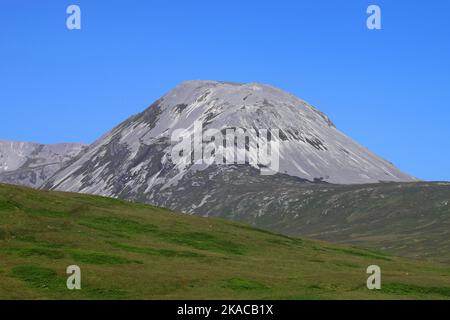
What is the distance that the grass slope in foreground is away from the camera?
Answer: 7762cm

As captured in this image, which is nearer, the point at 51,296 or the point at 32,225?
the point at 51,296

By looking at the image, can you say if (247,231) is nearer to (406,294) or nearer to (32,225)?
(32,225)

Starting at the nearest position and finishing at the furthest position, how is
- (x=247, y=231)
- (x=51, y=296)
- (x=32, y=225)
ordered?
(x=51, y=296) < (x=32, y=225) < (x=247, y=231)

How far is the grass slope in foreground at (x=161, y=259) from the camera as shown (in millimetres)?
77625

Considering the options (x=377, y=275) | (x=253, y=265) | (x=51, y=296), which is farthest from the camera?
(x=253, y=265)

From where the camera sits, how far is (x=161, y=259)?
330 ft

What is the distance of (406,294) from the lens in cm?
8612

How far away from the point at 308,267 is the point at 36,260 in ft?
124
